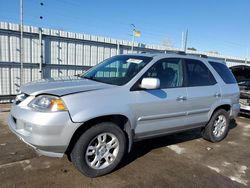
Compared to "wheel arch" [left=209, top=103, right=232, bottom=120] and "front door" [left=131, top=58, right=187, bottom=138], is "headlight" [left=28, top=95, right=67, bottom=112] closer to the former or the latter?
"front door" [left=131, top=58, right=187, bottom=138]

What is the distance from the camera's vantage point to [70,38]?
349 inches

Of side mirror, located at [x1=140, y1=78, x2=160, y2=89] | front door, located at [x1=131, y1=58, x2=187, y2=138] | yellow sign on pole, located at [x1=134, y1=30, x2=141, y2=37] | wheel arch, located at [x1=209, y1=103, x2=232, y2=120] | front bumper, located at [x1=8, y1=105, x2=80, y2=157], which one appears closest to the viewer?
front bumper, located at [x1=8, y1=105, x2=80, y2=157]

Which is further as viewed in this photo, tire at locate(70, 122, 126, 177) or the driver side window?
the driver side window

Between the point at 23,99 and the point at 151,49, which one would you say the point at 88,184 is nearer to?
the point at 23,99

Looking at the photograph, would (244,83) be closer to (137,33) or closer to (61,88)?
(137,33)

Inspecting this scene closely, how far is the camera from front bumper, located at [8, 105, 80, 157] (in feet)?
9.25

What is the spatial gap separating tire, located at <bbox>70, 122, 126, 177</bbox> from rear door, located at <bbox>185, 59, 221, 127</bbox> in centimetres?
162

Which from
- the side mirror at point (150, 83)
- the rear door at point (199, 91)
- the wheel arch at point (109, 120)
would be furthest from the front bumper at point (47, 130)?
the rear door at point (199, 91)

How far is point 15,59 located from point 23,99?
5285 millimetres

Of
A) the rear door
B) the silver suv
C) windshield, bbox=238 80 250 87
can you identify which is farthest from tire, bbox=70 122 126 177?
windshield, bbox=238 80 250 87

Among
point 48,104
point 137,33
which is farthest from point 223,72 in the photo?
point 137,33

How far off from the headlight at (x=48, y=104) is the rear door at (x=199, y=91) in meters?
2.37

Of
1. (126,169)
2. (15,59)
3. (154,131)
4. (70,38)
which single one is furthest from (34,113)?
(70,38)

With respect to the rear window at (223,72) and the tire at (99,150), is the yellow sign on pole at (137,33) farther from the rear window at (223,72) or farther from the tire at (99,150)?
the tire at (99,150)
